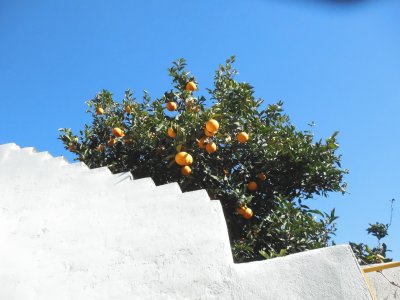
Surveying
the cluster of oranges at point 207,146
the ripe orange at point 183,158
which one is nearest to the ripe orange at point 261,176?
the cluster of oranges at point 207,146

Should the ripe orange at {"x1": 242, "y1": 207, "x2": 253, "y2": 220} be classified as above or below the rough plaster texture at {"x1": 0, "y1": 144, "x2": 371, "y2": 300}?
above

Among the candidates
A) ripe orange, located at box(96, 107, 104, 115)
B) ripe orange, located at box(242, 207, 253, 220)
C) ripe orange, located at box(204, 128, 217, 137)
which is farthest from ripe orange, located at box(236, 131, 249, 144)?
ripe orange, located at box(96, 107, 104, 115)

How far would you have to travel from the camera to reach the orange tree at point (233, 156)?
5254 mm

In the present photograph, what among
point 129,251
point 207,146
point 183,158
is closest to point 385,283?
point 129,251

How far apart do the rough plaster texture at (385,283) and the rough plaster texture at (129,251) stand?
30 centimetres

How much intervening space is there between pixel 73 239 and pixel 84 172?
77cm

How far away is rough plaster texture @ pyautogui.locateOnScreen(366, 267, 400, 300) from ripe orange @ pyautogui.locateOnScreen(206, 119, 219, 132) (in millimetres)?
2778

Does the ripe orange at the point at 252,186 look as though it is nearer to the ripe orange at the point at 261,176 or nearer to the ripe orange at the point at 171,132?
the ripe orange at the point at 261,176

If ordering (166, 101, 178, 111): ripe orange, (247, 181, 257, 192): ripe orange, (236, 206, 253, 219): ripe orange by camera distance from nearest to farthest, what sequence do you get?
(236, 206, 253, 219): ripe orange → (247, 181, 257, 192): ripe orange → (166, 101, 178, 111): ripe orange

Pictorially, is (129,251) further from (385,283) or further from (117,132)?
(117,132)

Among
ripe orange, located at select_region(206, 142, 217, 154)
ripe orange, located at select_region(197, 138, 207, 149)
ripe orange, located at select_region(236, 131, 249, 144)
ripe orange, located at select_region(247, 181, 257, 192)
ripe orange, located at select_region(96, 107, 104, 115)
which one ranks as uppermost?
ripe orange, located at select_region(96, 107, 104, 115)

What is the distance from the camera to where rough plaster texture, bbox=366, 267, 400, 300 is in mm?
2692

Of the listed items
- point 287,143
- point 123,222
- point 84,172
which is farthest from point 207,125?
point 123,222

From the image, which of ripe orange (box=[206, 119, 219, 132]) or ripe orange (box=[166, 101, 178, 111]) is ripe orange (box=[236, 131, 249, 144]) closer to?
ripe orange (box=[206, 119, 219, 132])
